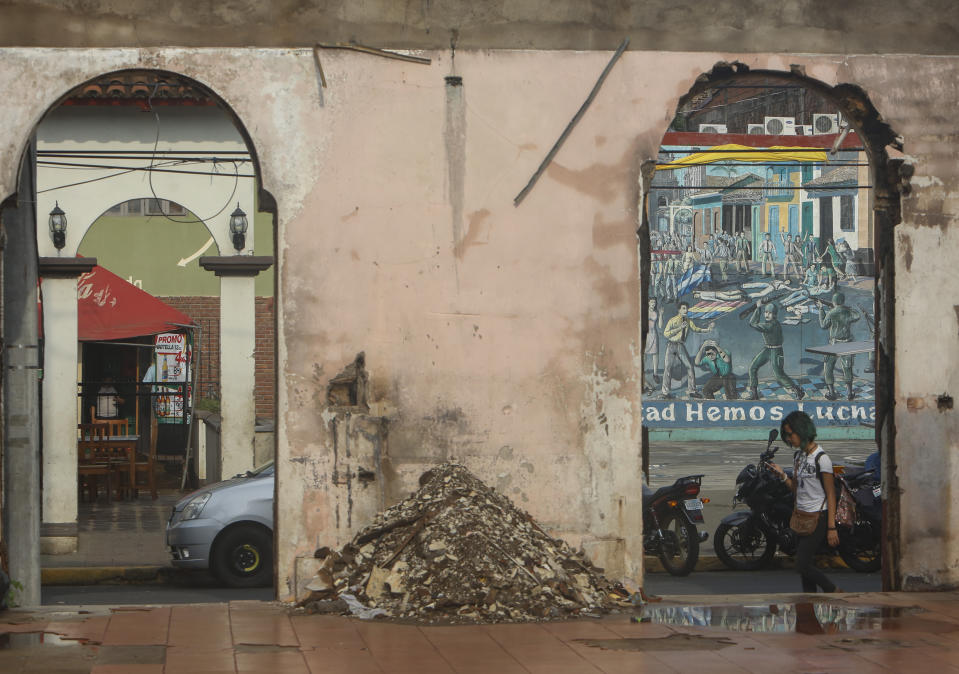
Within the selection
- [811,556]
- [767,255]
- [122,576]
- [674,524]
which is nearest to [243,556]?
[122,576]

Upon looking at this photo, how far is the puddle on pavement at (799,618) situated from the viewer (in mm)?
7965

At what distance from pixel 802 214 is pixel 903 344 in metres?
21.1

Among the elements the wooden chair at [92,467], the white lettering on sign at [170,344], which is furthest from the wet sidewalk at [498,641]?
the white lettering on sign at [170,344]

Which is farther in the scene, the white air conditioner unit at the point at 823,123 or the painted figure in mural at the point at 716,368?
the white air conditioner unit at the point at 823,123

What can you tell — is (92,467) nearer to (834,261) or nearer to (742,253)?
(742,253)

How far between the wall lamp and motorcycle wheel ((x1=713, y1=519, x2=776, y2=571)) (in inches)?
315

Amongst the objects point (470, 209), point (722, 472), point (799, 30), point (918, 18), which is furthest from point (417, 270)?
point (722, 472)

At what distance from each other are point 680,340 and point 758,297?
2023mm

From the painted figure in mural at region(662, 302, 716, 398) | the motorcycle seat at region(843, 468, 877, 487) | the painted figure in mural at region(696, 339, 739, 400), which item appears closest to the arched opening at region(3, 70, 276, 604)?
the motorcycle seat at region(843, 468, 877, 487)

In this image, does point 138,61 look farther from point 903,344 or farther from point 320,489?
point 903,344

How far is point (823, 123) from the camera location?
29.8m

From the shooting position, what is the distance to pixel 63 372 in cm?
1462

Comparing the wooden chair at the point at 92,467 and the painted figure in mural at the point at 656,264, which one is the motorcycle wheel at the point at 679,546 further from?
the painted figure in mural at the point at 656,264

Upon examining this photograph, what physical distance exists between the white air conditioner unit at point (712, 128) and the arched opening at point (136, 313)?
1099cm
